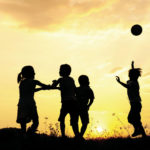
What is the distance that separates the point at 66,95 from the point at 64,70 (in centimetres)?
82

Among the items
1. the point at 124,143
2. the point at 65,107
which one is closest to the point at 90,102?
the point at 65,107

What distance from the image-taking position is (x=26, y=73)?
36.0 feet

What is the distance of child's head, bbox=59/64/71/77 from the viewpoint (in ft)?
38.1

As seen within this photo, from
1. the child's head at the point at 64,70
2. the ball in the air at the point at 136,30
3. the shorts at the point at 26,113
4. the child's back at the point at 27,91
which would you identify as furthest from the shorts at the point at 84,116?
the ball in the air at the point at 136,30

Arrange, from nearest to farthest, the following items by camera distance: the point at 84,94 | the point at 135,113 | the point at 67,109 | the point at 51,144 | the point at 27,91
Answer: the point at 51,144 → the point at 27,91 → the point at 67,109 → the point at 84,94 → the point at 135,113

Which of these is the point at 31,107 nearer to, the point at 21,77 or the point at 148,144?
the point at 21,77

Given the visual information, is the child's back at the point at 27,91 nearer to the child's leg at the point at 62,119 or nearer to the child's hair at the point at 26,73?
the child's hair at the point at 26,73

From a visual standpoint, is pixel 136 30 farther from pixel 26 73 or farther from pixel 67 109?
pixel 26 73

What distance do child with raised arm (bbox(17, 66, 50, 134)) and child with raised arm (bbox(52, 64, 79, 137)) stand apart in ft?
2.31

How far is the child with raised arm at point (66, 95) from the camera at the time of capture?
37.7 ft

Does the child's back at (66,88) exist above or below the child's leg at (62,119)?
above

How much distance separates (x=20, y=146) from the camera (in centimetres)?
984

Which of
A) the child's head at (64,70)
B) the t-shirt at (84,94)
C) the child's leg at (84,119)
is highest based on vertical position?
the child's head at (64,70)

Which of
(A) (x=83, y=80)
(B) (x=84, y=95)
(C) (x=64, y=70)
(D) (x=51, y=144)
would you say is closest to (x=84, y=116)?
(B) (x=84, y=95)
